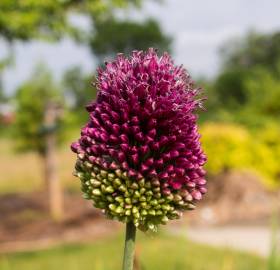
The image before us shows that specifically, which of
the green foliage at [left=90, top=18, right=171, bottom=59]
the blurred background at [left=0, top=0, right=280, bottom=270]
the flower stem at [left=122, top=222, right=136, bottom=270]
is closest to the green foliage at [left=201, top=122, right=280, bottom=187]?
the blurred background at [left=0, top=0, right=280, bottom=270]

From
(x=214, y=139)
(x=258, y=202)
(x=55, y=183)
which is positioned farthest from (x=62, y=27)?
(x=258, y=202)

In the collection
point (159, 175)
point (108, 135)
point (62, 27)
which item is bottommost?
point (159, 175)

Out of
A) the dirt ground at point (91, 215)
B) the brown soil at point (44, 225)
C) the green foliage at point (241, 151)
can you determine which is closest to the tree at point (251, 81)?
the green foliage at point (241, 151)

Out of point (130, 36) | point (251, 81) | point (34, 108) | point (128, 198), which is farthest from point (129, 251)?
point (130, 36)

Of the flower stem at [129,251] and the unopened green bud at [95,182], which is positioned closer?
the flower stem at [129,251]

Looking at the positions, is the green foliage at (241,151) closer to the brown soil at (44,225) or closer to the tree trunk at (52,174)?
the brown soil at (44,225)

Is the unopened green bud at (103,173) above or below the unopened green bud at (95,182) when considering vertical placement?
above

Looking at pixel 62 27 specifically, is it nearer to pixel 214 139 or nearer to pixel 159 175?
pixel 214 139

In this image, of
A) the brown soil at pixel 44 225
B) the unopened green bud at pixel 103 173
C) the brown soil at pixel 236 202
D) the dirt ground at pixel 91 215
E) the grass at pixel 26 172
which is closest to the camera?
the unopened green bud at pixel 103 173

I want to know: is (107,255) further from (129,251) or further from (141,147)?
(129,251)
